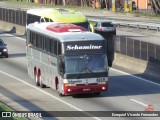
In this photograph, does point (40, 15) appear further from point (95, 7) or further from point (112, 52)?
point (95, 7)

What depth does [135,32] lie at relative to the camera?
237 ft

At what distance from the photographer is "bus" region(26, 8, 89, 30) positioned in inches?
1663

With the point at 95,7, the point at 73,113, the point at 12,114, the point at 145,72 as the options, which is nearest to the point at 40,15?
the point at 145,72

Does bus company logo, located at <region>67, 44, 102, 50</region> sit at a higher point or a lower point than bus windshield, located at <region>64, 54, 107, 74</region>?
higher

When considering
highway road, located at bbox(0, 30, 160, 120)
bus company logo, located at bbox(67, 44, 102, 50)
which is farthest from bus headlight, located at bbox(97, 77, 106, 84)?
bus company logo, located at bbox(67, 44, 102, 50)

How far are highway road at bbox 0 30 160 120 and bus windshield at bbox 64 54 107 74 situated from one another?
1.30 m

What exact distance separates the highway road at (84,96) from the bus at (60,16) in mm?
4066

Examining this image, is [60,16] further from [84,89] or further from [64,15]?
[84,89]

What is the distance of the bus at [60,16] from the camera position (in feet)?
139

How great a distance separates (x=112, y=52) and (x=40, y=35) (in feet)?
38.3

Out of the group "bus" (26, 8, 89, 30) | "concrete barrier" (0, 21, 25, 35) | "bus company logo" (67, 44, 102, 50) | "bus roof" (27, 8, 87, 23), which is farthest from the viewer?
"concrete barrier" (0, 21, 25, 35)

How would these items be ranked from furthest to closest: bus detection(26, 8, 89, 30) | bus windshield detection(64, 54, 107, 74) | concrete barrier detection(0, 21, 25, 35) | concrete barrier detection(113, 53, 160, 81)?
1. concrete barrier detection(0, 21, 25, 35)
2. bus detection(26, 8, 89, 30)
3. concrete barrier detection(113, 53, 160, 81)
4. bus windshield detection(64, 54, 107, 74)

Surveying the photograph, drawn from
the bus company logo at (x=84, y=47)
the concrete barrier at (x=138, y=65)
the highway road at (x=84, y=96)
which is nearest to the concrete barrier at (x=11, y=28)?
the concrete barrier at (x=138, y=65)

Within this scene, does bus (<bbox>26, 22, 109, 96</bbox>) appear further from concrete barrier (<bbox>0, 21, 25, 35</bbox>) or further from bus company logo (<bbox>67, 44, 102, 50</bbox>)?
concrete barrier (<bbox>0, 21, 25, 35</bbox>)
